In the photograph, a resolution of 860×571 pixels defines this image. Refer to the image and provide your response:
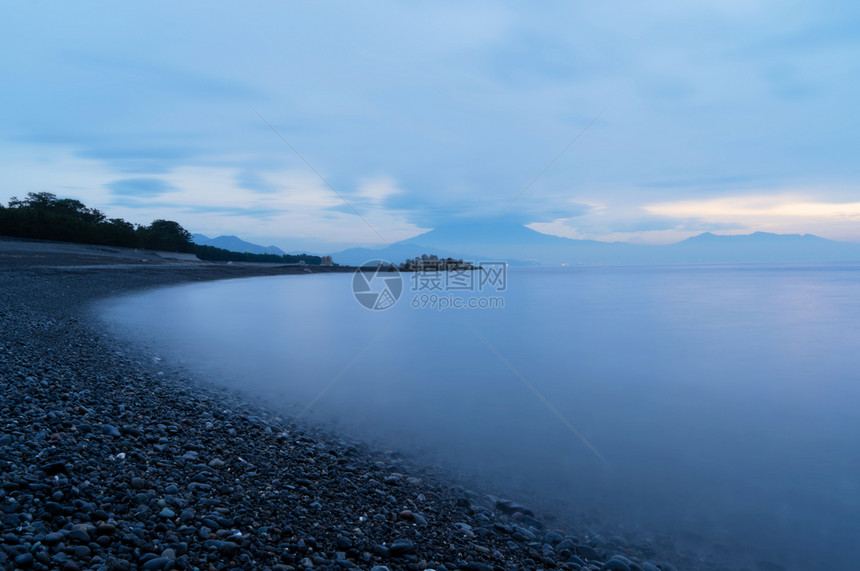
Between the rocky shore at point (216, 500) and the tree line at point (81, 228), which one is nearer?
the rocky shore at point (216, 500)

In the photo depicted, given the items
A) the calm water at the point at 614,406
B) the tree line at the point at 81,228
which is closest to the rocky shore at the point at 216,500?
the calm water at the point at 614,406

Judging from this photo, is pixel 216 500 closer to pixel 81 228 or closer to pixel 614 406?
pixel 614 406

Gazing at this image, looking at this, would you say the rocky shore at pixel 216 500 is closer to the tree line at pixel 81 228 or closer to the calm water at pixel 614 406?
the calm water at pixel 614 406

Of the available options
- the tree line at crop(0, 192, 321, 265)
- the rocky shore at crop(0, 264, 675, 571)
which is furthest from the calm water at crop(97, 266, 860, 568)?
the tree line at crop(0, 192, 321, 265)

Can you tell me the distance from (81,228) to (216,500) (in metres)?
60.7

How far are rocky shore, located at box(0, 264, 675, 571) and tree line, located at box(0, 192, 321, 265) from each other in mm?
53675

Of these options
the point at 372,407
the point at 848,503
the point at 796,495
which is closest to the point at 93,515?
the point at 372,407

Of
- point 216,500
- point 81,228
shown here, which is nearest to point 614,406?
point 216,500

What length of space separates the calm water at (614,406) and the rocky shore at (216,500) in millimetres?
881

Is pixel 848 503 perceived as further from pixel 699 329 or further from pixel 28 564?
pixel 699 329

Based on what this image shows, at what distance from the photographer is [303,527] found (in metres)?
3.00

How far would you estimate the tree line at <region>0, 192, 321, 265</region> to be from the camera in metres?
45.5

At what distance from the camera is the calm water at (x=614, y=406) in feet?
13.7

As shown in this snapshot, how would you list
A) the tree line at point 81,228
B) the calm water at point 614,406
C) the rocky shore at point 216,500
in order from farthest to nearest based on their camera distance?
1. the tree line at point 81,228
2. the calm water at point 614,406
3. the rocky shore at point 216,500
